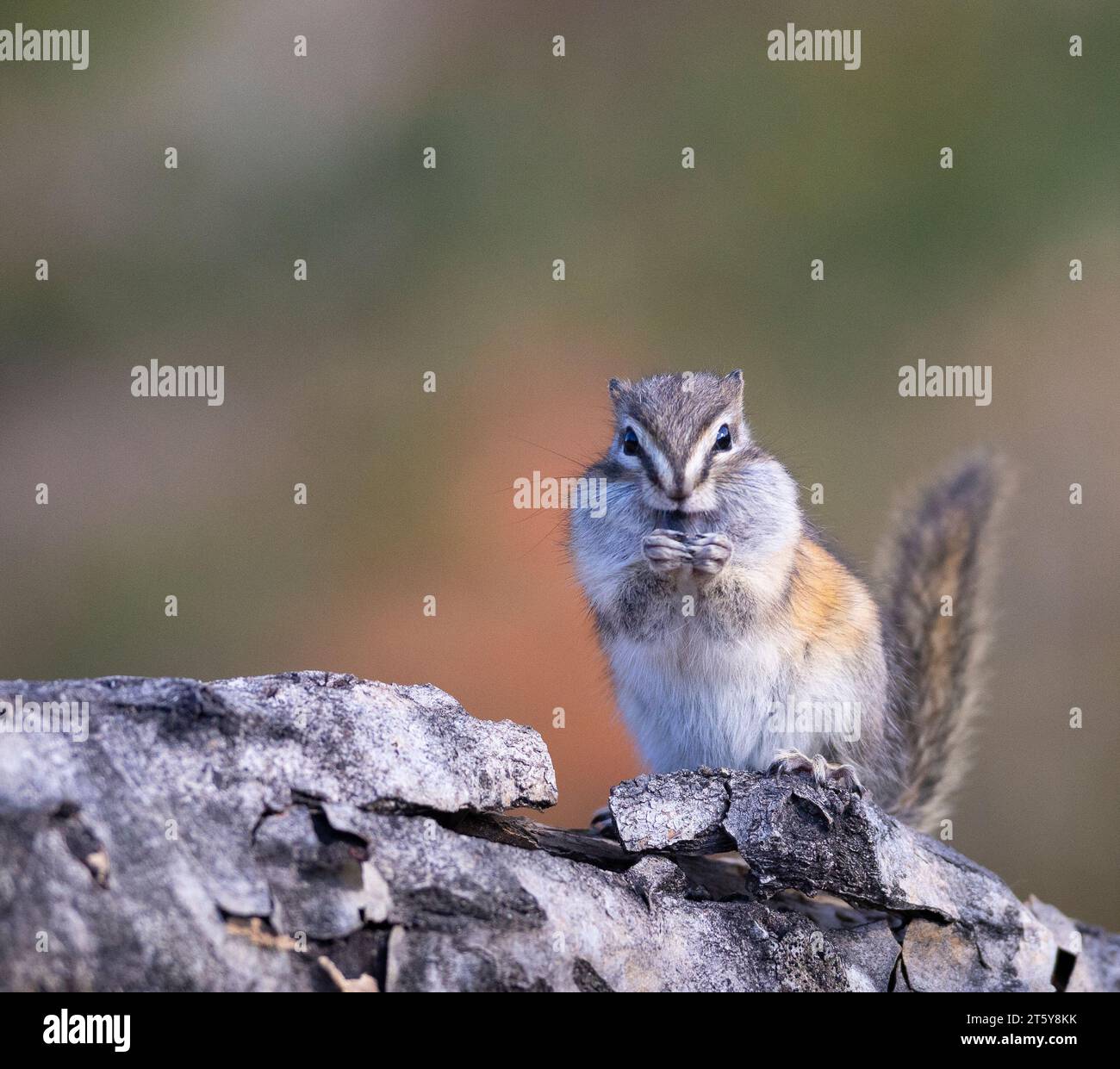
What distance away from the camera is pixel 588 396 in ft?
21.8

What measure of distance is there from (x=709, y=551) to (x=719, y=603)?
218mm

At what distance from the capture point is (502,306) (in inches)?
282

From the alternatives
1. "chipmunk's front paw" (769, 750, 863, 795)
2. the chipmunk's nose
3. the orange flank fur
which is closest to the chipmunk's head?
the chipmunk's nose

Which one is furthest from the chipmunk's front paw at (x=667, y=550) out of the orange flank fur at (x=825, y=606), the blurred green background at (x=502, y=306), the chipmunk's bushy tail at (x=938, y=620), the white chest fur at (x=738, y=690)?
the blurred green background at (x=502, y=306)

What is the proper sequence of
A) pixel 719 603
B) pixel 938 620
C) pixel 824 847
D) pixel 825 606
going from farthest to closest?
pixel 938 620 < pixel 825 606 < pixel 719 603 < pixel 824 847

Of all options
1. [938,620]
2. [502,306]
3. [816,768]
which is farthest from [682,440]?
[502,306]

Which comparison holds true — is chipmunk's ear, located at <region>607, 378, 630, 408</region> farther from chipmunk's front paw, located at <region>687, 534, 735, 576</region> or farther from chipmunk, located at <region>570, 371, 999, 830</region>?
chipmunk's front paw, located at <region>687, 534, 735, 576</region>

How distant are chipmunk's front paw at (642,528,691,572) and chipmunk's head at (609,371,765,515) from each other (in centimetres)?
8

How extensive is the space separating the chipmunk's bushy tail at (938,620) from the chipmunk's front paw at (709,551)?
3.34ft

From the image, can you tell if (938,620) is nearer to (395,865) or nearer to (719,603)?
(719,603)

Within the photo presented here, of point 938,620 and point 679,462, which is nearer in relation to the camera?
point 679,462

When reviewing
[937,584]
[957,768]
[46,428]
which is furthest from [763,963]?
[46,428]

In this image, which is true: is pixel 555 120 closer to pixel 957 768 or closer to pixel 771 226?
pixel 771 226

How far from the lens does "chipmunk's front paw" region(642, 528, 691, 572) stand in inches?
103
